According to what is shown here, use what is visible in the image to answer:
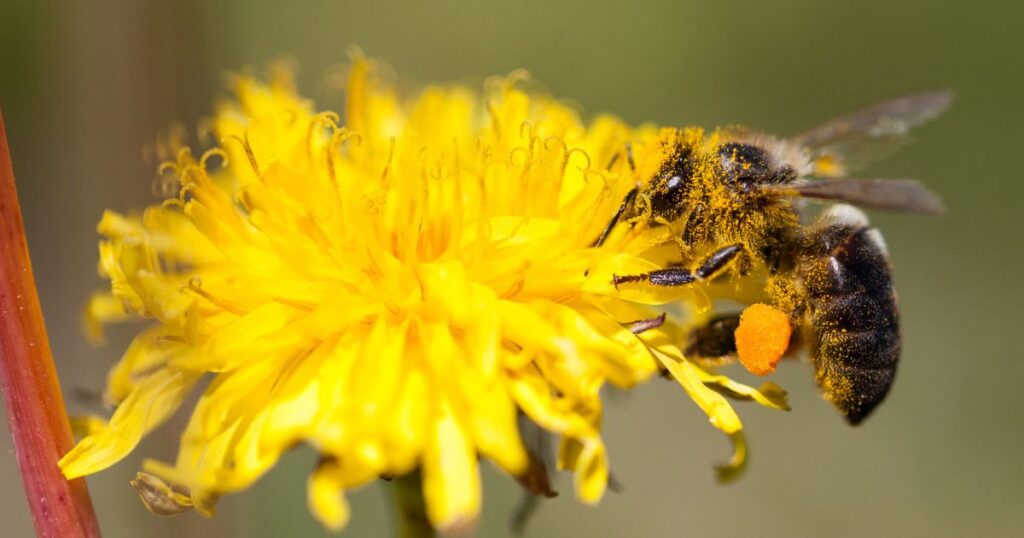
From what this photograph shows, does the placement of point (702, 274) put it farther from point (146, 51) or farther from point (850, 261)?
point (146, 51)

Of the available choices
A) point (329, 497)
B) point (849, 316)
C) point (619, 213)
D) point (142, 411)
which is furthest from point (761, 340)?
point (142, 411)

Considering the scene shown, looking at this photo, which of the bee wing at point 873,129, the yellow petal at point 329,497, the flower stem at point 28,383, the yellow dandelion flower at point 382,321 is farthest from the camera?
the bee wing at point 873,129

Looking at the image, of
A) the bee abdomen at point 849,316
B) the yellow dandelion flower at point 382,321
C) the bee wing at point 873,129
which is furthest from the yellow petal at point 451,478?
the bee wing at point 873,129

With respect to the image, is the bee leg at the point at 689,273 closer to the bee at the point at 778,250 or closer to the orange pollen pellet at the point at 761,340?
the bee at the point at 778,250

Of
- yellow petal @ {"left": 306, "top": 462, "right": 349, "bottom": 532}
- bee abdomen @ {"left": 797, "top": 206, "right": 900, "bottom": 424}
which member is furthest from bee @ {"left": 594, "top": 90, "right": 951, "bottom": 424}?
yellow petal @ {"left": 306, "top": 462, "right": 349, "bottom": 532}

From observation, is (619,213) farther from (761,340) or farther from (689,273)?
(761,340)

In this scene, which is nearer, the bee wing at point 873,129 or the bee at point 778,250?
the bee at point 778,250
